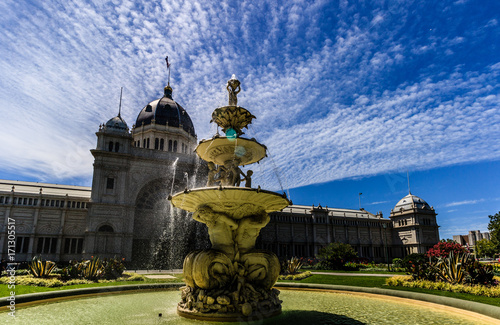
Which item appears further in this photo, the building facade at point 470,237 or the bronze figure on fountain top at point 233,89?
the building facade at point 470,237

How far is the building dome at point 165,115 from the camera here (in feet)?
155

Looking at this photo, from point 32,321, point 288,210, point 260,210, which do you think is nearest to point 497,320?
point 260,210

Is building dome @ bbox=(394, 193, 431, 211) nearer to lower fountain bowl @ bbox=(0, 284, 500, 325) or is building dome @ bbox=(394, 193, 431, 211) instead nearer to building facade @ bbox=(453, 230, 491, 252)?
building facade @ bbox=(453, 230, 491, 252)

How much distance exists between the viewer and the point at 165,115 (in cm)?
4775

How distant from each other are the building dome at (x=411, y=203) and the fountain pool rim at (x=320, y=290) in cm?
5315

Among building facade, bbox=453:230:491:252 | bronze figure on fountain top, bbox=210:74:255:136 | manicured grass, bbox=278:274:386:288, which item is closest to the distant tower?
building facade, bbox=453:230:491:252

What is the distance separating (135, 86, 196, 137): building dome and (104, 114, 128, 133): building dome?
25.4 feet

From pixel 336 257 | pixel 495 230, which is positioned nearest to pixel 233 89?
pixel 336 257

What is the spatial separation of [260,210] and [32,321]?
604 centimetres

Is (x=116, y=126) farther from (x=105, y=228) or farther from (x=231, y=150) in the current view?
(x=231, y=150)

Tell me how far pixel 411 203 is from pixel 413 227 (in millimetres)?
4782

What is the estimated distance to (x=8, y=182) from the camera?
39.3 m

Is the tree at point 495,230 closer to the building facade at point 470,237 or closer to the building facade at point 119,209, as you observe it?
the building facade at point 119,209

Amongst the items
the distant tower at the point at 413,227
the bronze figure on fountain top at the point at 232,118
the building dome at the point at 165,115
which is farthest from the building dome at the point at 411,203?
the bronze figure on fountain top at the point at 232,118
